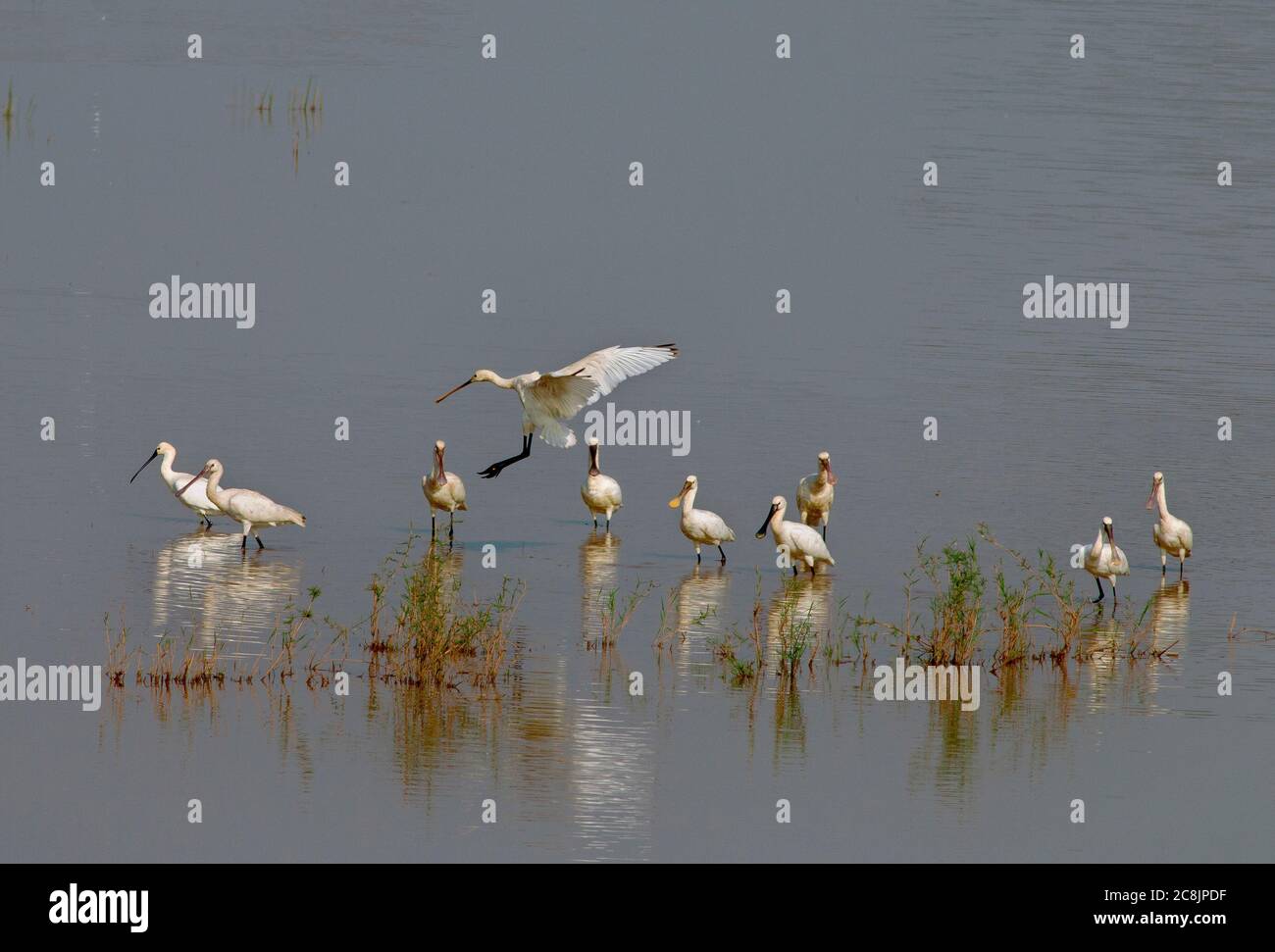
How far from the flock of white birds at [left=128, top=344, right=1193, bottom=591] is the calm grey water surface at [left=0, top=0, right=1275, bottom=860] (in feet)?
1.06

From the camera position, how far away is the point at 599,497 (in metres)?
18.5

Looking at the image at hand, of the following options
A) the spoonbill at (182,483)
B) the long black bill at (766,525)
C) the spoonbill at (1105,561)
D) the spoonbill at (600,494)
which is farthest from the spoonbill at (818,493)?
the spoonbill at (182,483)

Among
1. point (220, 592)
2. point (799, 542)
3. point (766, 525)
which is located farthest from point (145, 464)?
point (799, 542)

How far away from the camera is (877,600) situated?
1631 cm

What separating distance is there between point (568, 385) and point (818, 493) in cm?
219

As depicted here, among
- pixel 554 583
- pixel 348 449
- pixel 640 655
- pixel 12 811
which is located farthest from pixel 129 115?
pixel 12 811

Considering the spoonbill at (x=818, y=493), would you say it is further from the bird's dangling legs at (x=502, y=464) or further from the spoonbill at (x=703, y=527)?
the bird's dangling legs at (x=502, y=464)

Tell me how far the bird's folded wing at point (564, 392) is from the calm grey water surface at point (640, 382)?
0.96 meters

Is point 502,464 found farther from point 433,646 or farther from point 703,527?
point 433,646

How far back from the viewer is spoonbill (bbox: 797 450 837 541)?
18.6m

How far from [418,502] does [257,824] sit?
8.50 m

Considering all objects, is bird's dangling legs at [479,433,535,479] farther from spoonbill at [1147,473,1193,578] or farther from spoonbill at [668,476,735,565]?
spoonbill at [1147,473,1193,578]

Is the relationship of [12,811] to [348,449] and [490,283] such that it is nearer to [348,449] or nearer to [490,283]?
[348,449]

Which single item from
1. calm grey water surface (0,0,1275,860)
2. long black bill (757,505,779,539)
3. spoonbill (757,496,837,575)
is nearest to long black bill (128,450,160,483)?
calm grey water surface (0,0,1275,860)
